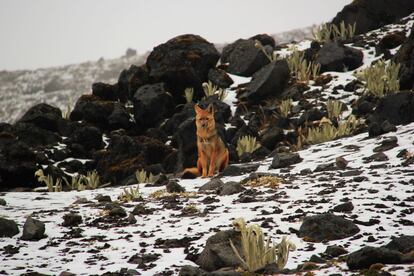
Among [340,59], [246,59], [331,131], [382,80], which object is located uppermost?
[246,59]

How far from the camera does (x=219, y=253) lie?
4.76m

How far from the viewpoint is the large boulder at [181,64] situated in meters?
17.1

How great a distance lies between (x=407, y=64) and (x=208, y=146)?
657cm

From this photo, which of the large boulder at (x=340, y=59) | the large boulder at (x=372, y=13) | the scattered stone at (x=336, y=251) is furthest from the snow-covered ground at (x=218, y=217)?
the large boulder at (x=372, y=13)

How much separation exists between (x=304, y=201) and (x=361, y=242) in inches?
71.4

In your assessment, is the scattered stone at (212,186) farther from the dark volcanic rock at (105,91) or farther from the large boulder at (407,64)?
the dark volcanic rock at (105,91)

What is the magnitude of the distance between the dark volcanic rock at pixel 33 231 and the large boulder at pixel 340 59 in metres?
13.0

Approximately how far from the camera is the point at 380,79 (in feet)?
44.9

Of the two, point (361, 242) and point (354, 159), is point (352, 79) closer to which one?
point (354, 159)

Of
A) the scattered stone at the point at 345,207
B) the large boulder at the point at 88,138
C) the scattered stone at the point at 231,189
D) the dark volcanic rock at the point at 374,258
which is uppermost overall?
the large boulder at the point at 88,138

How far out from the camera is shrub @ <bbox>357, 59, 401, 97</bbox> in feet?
43.4

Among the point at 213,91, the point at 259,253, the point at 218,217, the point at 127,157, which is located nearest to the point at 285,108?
the point at 213,91

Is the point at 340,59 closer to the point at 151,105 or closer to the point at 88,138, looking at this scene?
the point at 151,105

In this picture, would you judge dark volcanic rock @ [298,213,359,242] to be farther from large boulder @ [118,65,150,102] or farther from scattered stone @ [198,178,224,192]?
large boulder @ [118,65,150,102]
